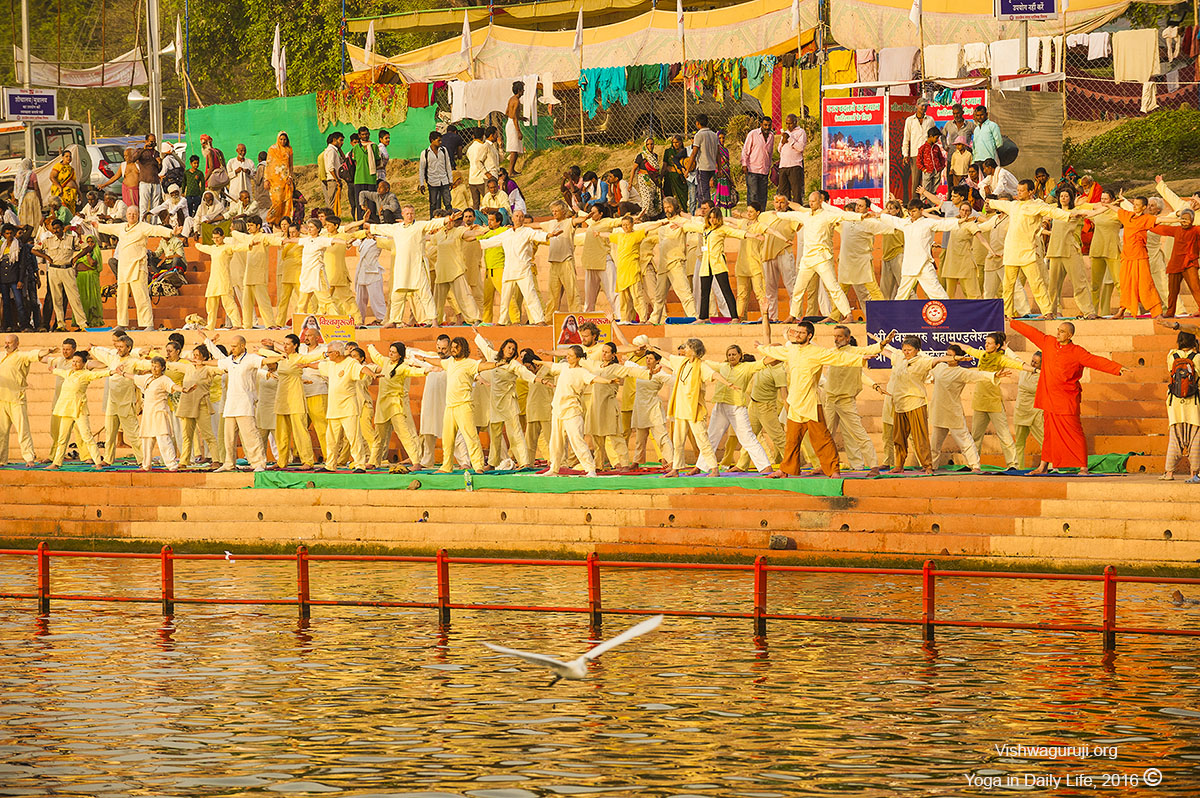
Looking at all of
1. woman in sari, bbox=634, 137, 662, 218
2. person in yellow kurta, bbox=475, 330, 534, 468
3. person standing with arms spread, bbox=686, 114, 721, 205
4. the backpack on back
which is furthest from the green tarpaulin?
the backpack on back

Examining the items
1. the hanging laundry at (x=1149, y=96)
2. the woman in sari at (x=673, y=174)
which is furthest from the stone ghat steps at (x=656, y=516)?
the hanging laundry at (x=1149, y=96)

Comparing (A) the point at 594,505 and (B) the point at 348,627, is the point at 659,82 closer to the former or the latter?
(A) the point at 594,505

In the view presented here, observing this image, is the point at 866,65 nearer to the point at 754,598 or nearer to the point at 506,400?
the point at 506,400

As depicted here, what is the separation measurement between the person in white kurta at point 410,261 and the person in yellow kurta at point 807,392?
6.59m

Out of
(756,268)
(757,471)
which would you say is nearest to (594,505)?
(757,471)

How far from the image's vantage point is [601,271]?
23.7 m

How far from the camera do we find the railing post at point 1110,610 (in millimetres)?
12281

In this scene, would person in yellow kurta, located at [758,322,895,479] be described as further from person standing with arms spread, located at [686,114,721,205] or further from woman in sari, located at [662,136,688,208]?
woman in sari, located at [662,136,688,208]

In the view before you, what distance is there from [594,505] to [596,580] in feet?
18.1

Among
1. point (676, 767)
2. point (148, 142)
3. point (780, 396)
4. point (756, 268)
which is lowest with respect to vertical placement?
point (676, 767)

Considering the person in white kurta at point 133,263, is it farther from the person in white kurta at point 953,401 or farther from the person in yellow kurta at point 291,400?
the person in white kurta at point 953,401

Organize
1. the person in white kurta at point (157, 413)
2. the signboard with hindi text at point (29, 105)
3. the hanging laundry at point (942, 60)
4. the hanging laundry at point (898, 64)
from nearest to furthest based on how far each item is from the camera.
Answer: the person in white kurta at point (157, 413) < the hanging laundry at point (942, 60) < the hanging laundry at point (898, 64) < the signboard with hindi text at point (29, 105)

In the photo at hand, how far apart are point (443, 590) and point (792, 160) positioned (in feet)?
41.1

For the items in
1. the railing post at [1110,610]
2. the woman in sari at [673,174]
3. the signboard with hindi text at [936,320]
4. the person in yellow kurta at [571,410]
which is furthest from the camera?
the woman in sari at [673,174]
